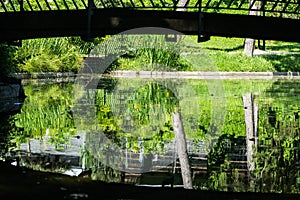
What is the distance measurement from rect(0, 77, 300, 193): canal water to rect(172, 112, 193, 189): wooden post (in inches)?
1.9

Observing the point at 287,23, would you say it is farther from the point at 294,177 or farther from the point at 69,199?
the point at 69,199

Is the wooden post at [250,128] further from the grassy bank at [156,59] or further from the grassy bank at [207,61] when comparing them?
the grassy bank at [207,61]

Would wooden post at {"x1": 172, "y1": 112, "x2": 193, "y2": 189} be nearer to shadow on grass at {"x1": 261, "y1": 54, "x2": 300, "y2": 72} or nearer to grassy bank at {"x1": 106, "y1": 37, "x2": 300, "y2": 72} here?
grassy bank at {"x1": 106, "y1": 37, "x2": 300, "y2": 72}

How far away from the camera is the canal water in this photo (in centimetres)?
512

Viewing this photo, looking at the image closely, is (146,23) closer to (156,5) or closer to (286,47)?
(156,5)

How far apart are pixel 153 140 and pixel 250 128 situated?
4.59 feet

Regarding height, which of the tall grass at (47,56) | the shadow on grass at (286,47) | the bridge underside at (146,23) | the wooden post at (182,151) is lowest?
the wooden post at (182,151)

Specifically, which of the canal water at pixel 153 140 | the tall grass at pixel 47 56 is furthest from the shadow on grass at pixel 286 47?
the canal water at pixel 153 140

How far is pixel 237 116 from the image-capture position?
9.48 m

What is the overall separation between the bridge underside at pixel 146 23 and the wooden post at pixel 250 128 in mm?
1113

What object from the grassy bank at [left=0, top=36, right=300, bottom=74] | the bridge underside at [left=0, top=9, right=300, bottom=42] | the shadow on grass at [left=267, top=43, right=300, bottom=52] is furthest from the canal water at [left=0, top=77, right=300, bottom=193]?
the shadow on grass at [left=267, top=43, right=300, bottom=52]

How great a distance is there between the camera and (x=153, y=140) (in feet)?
23.1

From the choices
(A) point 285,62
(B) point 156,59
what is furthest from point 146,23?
(A) point 285,62

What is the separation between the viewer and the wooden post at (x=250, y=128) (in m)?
5.57
